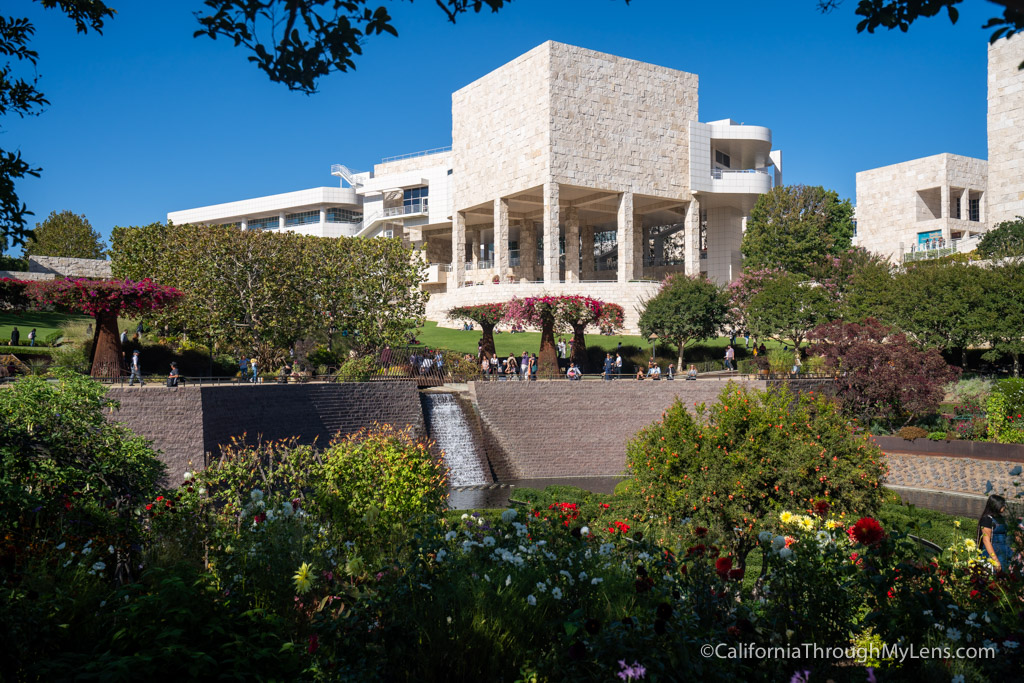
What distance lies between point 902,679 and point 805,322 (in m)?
36.5

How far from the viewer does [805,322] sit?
127ft

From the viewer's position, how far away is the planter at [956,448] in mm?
20922

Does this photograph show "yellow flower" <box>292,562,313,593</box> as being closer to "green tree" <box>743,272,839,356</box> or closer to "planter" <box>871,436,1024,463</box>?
"planter" <box>871,436,1024,463</box>

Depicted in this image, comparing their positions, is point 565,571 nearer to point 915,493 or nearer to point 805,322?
point 915,493

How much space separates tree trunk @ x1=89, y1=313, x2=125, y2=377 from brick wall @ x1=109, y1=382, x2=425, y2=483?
3511 mm

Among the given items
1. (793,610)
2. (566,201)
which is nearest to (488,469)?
(793,610)

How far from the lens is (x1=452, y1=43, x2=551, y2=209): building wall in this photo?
48250mm

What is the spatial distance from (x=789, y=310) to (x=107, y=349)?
103 feet

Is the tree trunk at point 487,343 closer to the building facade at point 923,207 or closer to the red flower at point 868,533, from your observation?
the red flower at point 868,533

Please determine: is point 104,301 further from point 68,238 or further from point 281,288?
point 68,238

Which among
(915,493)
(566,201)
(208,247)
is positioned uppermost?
(566,201)

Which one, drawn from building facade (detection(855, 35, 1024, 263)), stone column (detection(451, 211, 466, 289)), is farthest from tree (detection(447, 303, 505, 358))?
building facade (detection(855, 35, 1024, 263))

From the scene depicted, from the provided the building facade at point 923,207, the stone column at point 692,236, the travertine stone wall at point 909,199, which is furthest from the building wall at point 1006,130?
the stone column at point 692,236

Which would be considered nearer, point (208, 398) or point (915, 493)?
point (208, 398)
